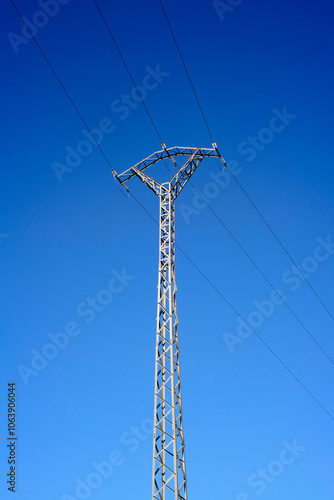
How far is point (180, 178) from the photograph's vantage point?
56.6 ft

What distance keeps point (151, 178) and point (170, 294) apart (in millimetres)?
5140

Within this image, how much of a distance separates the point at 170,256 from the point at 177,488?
23.6 ft

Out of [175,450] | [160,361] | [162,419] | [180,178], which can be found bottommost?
[175,450]

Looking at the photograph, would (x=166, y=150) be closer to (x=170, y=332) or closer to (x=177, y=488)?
(x=170, y=332)

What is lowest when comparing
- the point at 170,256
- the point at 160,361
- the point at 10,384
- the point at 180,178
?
the point at 160,361

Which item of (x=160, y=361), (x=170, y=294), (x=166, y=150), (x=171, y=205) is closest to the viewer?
(x=160, y=361)

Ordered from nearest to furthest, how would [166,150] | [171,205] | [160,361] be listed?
1. [160,361]
2. [171,205]
3. [166,150]

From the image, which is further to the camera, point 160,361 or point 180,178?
point 180,178

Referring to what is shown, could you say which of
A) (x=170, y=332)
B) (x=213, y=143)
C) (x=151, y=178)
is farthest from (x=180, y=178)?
(x=170, y=332)

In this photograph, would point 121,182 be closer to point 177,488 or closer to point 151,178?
point 151,178

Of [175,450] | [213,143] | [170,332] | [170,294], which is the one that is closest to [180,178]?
[213,143]

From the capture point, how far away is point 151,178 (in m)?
17.4

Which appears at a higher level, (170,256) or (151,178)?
(151,178)

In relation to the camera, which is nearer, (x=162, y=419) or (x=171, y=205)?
(x=162, y=419)
